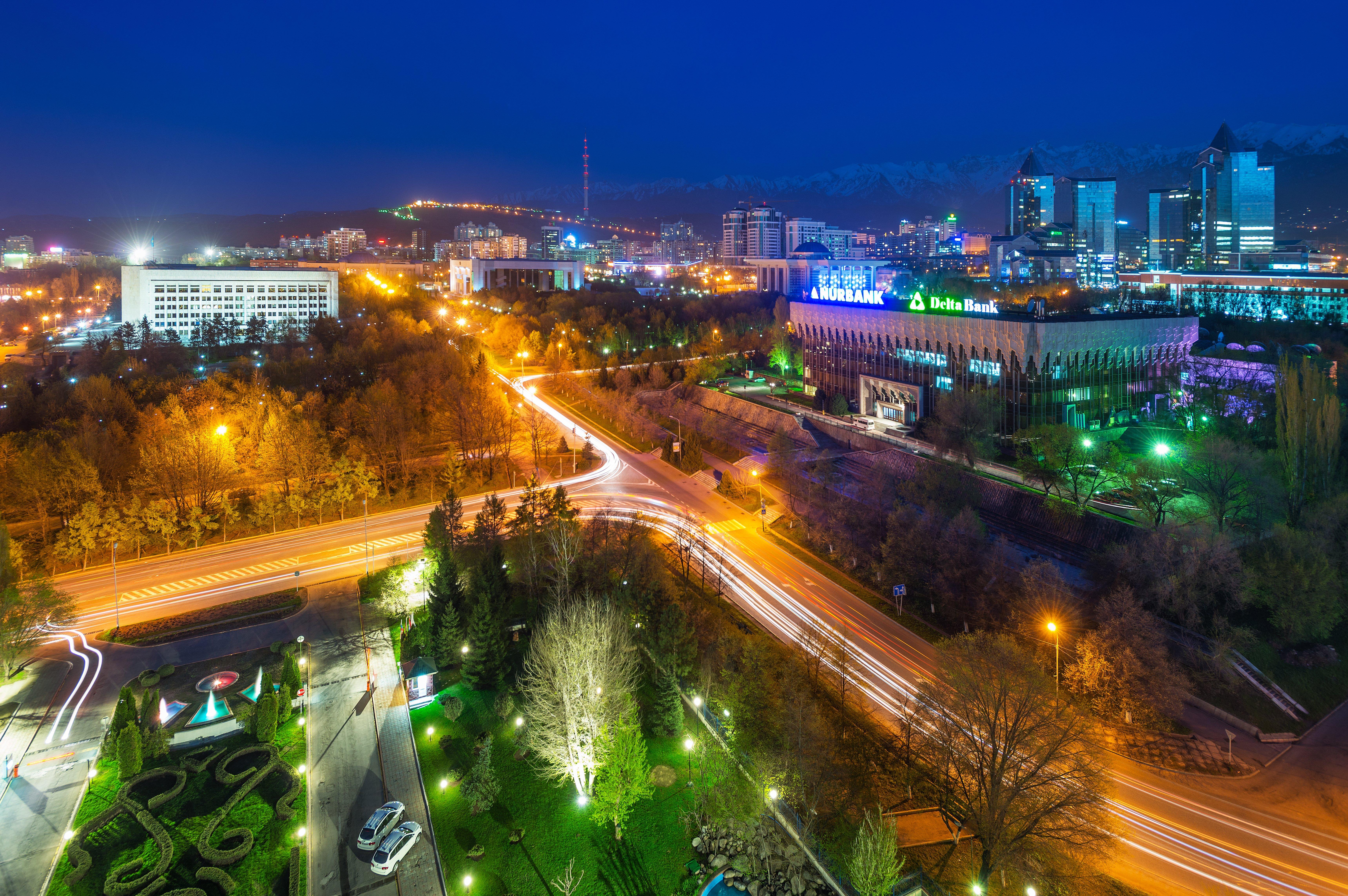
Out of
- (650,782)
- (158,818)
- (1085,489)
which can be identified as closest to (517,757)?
(650,782)

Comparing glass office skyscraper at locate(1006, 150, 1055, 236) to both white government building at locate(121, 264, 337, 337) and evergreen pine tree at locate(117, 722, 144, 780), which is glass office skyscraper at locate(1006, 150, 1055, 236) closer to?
white government building at locate(121, 264, 337, 337)

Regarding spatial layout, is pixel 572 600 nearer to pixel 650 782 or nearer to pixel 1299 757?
pixel 650 782

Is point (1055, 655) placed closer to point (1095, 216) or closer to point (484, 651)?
point (484, 651)

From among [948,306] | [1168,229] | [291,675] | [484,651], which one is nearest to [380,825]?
[484,651]

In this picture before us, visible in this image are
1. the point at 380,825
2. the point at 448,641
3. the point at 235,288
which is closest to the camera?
the point at 380,825

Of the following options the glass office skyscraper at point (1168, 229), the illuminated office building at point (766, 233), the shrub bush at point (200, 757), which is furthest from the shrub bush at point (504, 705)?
the illuminated office building at point (766, 233)

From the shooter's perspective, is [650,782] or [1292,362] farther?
[1292,362]

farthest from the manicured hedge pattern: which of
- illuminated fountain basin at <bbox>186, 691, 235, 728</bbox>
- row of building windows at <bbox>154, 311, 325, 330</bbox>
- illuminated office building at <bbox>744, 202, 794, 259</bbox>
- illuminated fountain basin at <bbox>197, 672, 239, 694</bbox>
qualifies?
illuminated office building at <bbox>744, 202, 794, 259</bbox>
